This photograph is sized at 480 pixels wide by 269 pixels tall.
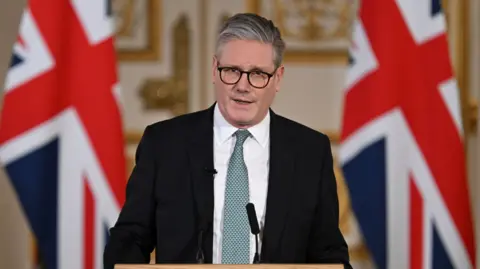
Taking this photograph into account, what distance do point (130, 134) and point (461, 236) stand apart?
1509 millimetres

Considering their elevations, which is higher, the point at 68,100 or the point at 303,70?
the point at 303,70

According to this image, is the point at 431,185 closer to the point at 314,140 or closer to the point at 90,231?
the point at 90,231

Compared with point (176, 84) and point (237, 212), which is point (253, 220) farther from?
point (176, 84)

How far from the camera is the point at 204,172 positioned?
1.45m

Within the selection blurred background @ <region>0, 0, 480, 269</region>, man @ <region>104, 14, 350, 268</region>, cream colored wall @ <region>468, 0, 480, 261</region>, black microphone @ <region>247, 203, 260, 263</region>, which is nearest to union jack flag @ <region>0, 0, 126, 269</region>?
blurred background @ <region>0, 0, 480, 269</region>

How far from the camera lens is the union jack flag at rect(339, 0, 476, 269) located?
284cm

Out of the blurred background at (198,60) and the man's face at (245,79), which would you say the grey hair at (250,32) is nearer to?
the man's face at (245,79)

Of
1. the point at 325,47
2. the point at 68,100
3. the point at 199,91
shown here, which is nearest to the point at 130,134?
the point at 199,91

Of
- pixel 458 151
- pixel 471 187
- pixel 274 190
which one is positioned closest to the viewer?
pixel 274 190

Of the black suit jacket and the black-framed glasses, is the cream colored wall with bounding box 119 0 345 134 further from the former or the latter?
the black-framed glasses

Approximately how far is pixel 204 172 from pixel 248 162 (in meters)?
0.08

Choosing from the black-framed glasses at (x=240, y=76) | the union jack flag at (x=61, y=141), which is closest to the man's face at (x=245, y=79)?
the black-framed glasses at (x=240, y=76)

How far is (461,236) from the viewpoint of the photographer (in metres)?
2.85

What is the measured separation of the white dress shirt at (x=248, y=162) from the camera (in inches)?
56.3
